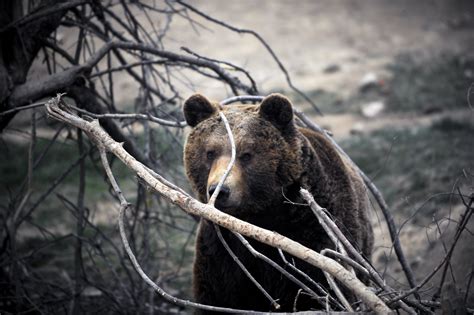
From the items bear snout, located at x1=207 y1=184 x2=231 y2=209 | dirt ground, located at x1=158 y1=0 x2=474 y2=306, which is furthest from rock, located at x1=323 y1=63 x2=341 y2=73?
bear snout, located at x1=207 y1=184 x2=231 y2=209

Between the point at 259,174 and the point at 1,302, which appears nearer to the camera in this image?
the point at 259,174

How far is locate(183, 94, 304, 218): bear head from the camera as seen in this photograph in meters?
4.30

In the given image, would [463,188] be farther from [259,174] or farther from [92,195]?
[92,195]

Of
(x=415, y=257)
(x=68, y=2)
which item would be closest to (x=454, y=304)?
(x=68, y=2)

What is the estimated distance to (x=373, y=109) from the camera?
13273mm

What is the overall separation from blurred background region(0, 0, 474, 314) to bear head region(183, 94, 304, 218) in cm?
74

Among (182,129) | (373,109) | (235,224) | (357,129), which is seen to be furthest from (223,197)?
(373,109)

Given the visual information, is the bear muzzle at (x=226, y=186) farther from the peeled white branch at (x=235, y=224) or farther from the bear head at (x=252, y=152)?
the peeled white branch at (x=235, y=224)

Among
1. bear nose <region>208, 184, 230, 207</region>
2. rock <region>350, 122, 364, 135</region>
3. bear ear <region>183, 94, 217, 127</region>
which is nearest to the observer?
bear nose <region>208, 184, 230, 207</region>

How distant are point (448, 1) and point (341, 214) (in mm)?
18316

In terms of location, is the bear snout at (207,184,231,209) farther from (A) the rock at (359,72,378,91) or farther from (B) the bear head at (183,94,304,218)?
(A) the rock at (359,72,378,91)

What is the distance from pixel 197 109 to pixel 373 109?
9267mm

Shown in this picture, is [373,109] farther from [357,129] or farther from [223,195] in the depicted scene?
[223,195]

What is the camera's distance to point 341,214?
15.0 feet
